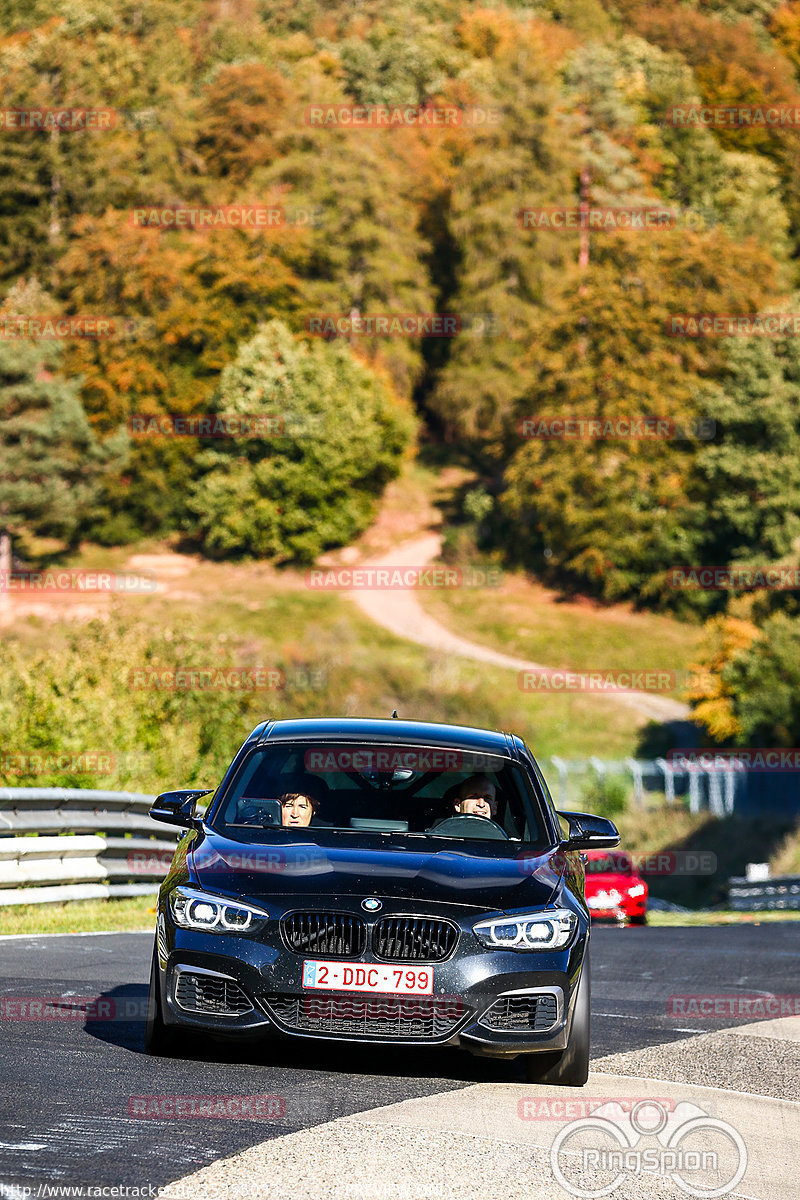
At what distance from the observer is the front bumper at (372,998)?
23.2 ft

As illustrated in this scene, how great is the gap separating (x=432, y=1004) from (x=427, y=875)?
53cm

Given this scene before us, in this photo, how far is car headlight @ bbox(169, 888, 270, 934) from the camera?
23.4 feet

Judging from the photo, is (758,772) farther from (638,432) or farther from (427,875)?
(427,875)

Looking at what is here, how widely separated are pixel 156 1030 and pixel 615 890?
12.8m

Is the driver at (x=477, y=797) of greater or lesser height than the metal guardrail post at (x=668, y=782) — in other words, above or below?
above

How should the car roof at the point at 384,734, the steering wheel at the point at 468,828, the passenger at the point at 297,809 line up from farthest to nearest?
the car roof at the point at 384,734, the passenger at the point at 297,809, the steering wheel at the point at 468,828

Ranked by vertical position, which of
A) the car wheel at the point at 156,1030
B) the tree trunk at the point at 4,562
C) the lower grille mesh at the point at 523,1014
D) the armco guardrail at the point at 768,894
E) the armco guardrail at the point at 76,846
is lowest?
the tree trunk at the point at 4,562

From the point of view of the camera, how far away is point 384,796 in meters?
8.55

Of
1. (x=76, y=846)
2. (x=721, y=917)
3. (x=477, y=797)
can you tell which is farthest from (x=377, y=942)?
(x=721, y=917)

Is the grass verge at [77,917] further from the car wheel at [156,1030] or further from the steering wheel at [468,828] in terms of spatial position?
the steering wheel at [468,828]

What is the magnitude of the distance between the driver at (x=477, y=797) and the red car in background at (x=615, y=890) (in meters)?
11.2

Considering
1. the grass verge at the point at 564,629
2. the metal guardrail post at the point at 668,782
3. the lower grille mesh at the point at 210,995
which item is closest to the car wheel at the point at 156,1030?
the lower grille mesh at the point at 210,995

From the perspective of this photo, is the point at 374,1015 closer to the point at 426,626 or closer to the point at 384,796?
the point at 384,796

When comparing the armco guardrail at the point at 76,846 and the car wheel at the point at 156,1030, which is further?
the armco guardrail at the point at 76,846
